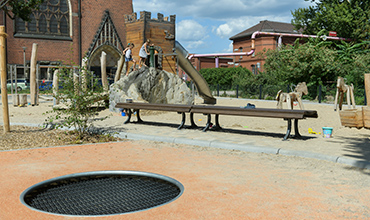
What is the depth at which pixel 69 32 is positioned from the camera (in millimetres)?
43125

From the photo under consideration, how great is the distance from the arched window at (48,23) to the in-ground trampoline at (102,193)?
39.8 meters

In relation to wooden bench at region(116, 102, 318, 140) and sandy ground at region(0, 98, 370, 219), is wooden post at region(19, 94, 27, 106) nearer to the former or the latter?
wooden bench at region(116, 102, 318, 140)

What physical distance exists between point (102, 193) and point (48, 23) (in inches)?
1639

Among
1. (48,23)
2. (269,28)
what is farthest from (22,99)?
(269,28)

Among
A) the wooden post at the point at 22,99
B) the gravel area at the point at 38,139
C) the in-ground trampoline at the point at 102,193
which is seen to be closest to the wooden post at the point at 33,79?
the wooden post at the point at 22,99

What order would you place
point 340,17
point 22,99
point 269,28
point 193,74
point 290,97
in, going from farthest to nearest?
point 269,28 < point 340,17 < point 193,74 < point 22,99 < point 290,97

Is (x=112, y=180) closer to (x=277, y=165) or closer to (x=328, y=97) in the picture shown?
(x=277, y=165)

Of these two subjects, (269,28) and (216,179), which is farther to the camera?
(269,28)

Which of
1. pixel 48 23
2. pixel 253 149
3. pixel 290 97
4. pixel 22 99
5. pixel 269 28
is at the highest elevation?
pixel 269 28

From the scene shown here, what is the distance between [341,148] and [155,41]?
2097 cm

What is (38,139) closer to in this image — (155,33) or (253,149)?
(253,149)

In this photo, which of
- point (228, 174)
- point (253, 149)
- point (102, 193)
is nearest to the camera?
point (102, 193)

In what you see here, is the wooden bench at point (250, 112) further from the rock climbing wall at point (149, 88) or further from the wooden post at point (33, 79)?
the wooden post at point (33, 79)

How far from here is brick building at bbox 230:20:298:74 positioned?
2061 inches
